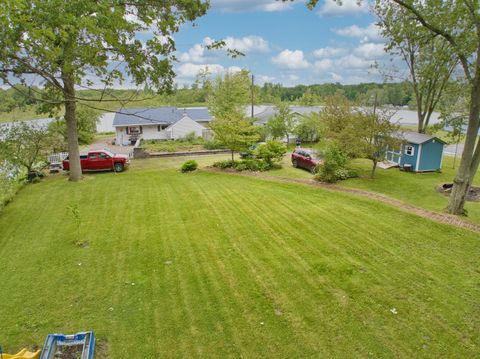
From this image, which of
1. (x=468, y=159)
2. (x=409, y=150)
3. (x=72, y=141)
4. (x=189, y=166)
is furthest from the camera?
(x=409, y=150)

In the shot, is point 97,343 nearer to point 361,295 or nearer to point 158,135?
point 361,295

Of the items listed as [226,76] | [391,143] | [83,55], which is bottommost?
[391,143]

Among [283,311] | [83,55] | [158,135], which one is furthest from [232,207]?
[158,135]

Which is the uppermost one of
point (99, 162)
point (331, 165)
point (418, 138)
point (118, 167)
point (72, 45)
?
point (72, 45)

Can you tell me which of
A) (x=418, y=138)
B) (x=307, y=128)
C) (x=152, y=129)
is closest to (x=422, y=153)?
(x=418, y=138)

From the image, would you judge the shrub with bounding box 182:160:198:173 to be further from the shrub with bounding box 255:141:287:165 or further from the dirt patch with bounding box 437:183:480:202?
the dirt patch with bounding box 437:183:480:202

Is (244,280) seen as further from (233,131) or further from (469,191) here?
(469,191)

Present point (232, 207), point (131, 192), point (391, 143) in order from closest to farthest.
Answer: point (232, 207) → point (131, 192) → point (391, 143)
